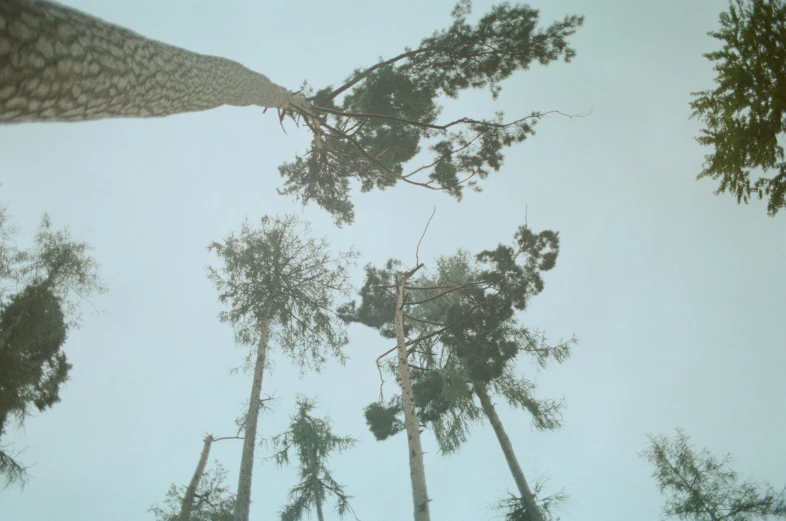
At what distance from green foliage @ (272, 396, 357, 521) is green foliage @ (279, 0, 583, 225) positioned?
11145mm

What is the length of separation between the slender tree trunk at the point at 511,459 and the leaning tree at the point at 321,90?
24.6 feet

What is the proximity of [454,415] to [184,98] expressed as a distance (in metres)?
12.6

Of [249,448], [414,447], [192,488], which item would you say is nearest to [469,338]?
[414,447]

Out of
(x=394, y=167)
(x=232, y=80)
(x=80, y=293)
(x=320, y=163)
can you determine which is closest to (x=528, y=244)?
(x=394, y=167)

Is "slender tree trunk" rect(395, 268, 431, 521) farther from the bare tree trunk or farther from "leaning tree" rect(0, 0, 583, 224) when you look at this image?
the bare tree trunk

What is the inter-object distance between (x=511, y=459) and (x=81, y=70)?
13.4 meters

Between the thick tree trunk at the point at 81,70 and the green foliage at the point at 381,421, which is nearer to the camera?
the thick tree trunk at the point at 81,70

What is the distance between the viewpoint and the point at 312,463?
1561cm

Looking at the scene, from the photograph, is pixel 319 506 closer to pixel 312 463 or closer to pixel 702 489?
pixel 312 463

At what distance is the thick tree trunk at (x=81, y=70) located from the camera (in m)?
1.77

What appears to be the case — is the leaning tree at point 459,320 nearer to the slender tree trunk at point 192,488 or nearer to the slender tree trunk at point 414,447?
the slender tree trunk at point 414,447

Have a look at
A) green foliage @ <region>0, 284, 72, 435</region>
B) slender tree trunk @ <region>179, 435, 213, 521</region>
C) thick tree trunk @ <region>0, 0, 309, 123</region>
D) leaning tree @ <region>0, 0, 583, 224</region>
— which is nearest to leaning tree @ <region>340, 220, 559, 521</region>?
leaning tree @ <region>0, 0, 583, 224</region>

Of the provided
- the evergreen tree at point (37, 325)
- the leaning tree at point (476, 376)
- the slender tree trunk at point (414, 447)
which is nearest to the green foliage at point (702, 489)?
the leaning tree at point (476, 376)

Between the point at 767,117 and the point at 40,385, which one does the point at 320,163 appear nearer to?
the point at 767,117
